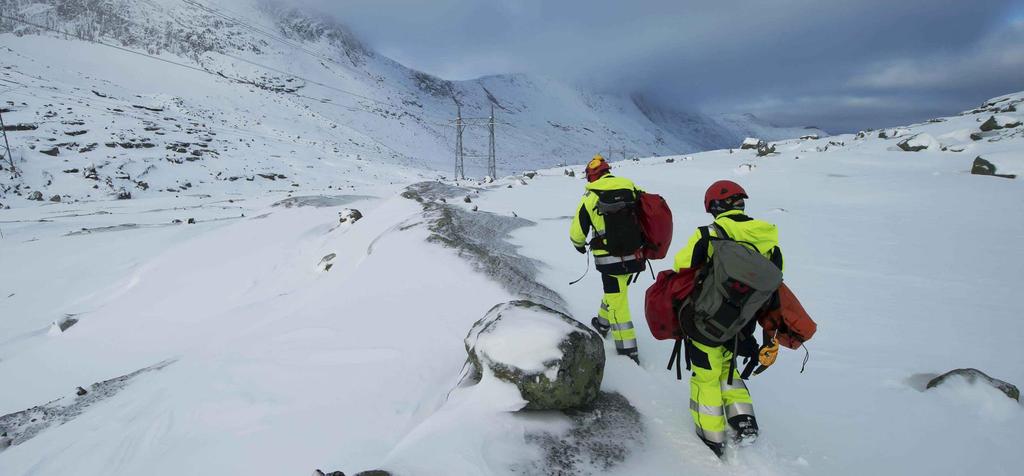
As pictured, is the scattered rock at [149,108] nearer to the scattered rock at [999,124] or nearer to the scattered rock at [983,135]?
the scattered rock at [983,135]

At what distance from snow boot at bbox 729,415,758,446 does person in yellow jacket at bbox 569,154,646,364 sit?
134 centimetres

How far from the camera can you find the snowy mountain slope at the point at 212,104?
105ft

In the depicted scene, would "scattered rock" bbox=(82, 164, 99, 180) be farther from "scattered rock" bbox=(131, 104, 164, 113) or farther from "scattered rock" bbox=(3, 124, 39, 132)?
"scattered rock" bbox=(131, 104, 164, 113)

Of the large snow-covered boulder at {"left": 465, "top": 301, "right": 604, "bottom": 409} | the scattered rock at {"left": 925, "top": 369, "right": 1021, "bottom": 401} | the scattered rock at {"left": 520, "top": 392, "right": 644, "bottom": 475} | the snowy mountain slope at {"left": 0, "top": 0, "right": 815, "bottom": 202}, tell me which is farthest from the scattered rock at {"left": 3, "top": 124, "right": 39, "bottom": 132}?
the scattered rock at {"left": 925, "top": 369, "right": 1021, "bottom": 401}

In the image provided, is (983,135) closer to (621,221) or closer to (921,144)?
(921,144)

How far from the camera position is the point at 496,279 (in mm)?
6340

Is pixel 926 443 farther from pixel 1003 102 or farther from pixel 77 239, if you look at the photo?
pixel 1003 102

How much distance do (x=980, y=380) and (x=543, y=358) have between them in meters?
4.17

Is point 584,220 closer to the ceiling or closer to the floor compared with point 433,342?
closer to the ceiling

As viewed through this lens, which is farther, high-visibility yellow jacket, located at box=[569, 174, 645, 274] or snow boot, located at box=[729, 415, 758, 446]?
high-visibility yellow jacket, located at box=[569, 174, 645, 274]

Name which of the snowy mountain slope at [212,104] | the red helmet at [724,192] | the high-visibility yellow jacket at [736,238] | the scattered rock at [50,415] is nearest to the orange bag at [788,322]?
the high-visibility yellow jacket at [736,238]

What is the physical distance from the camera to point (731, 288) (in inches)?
110

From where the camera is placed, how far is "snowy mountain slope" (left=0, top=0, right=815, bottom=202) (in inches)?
1259

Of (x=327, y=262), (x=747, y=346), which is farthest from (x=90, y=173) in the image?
(x=747, y=346)
